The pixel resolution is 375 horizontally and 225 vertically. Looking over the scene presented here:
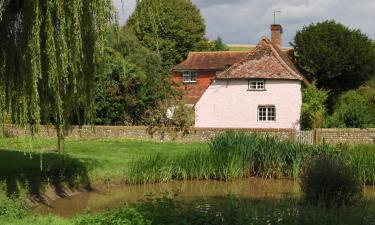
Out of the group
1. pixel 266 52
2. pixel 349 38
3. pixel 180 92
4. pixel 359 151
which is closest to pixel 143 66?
pixel 180 92

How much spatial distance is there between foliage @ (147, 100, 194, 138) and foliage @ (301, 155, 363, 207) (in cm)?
1766

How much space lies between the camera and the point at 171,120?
31.8 m

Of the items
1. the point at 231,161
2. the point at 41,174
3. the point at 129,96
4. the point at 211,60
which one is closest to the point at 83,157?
the point at 41,174

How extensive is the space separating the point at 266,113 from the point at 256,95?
149 cm

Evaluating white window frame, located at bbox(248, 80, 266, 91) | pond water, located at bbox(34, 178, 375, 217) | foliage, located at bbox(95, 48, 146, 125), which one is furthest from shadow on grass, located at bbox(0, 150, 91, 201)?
white window frame, located at bbox(248, 80, 266, 91)

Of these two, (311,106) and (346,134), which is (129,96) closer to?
(311,106)

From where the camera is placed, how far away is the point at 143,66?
4091 centimetres

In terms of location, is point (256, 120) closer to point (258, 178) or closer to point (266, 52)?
point (266, 52)

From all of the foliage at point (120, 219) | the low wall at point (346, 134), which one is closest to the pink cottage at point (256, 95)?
the low wall at point (346, 134)

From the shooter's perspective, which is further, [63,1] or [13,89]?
[13,89]

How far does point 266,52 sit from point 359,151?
21.3 m

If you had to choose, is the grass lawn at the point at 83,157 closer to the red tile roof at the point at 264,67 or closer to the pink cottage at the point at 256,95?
the pink cottage at the point at 256,95

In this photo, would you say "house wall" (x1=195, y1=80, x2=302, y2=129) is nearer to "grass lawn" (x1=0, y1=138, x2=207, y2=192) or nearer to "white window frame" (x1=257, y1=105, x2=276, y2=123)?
"white window frame" (x1=257, y1=105, x2=276, y2=123)

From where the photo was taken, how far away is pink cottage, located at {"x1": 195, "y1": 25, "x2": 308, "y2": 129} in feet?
125
